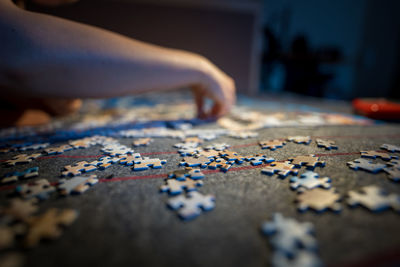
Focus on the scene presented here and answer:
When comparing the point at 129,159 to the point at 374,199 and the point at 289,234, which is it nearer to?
the point at 289,234

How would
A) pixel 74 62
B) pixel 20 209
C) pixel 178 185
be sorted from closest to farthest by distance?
1. pixel 20 209
2. pixel 178 185
3. pixel 74 62

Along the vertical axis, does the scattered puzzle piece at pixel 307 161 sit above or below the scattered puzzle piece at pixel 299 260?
above

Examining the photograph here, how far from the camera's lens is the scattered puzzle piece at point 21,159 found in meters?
0.76

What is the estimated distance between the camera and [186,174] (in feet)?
2.22

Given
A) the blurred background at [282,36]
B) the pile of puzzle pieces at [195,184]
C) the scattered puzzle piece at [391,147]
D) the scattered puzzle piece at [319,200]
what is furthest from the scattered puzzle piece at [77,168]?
the blurred background at [282,36]

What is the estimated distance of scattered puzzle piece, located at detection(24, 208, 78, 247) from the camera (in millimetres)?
425

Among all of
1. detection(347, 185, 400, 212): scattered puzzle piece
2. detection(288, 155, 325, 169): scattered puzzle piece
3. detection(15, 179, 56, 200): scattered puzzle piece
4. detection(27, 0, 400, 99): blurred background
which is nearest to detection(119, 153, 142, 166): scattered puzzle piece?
detection(15, 179, 56, 200): scattered puzzle piece

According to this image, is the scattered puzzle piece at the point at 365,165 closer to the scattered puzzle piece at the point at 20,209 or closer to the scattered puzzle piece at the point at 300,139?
the scattered puzzle piece at the point at 300,139

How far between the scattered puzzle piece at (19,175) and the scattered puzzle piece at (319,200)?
2.62 ft

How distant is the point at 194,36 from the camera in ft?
9.98

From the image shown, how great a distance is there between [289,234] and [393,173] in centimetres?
46

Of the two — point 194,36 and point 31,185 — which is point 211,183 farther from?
point 194,36

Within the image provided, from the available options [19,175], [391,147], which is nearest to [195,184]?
[19,175]

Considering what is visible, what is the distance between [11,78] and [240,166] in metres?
0.91
